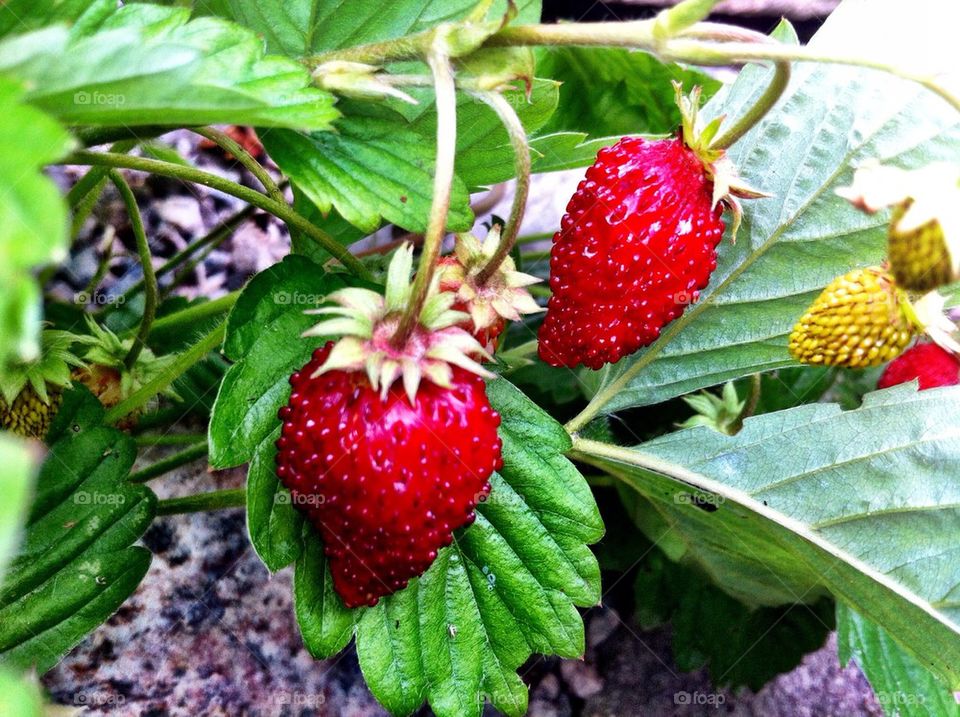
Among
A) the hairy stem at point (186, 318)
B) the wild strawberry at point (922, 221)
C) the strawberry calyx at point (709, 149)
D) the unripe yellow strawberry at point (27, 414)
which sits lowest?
the hairy stem at point (186, 318)

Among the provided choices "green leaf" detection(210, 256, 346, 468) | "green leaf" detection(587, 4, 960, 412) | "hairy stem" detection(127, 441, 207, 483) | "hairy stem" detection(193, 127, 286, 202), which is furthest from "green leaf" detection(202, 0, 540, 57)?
"hairy stem" detection(127, 441, 207, 483)

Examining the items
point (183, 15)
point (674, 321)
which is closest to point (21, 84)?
point (183, 15)

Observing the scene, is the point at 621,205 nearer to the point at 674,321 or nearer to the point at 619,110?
the point at 674,321

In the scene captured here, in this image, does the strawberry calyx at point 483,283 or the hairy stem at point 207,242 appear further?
the hairy stem at point 207,242

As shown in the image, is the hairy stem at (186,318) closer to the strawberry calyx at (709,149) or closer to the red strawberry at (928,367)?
the strawberry calyx at (709,149)

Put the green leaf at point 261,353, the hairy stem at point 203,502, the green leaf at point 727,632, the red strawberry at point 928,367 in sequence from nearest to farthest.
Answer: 1. the green leaf at point 261,353
2. the hairy stem at point 203,502
3. the red strawberry at point 928,367
4. the green leaf at point 727,632

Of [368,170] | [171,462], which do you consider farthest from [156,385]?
[368,170]

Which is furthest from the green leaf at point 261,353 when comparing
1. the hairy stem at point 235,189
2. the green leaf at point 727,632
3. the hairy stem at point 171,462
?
the green leaf at point 727,632
